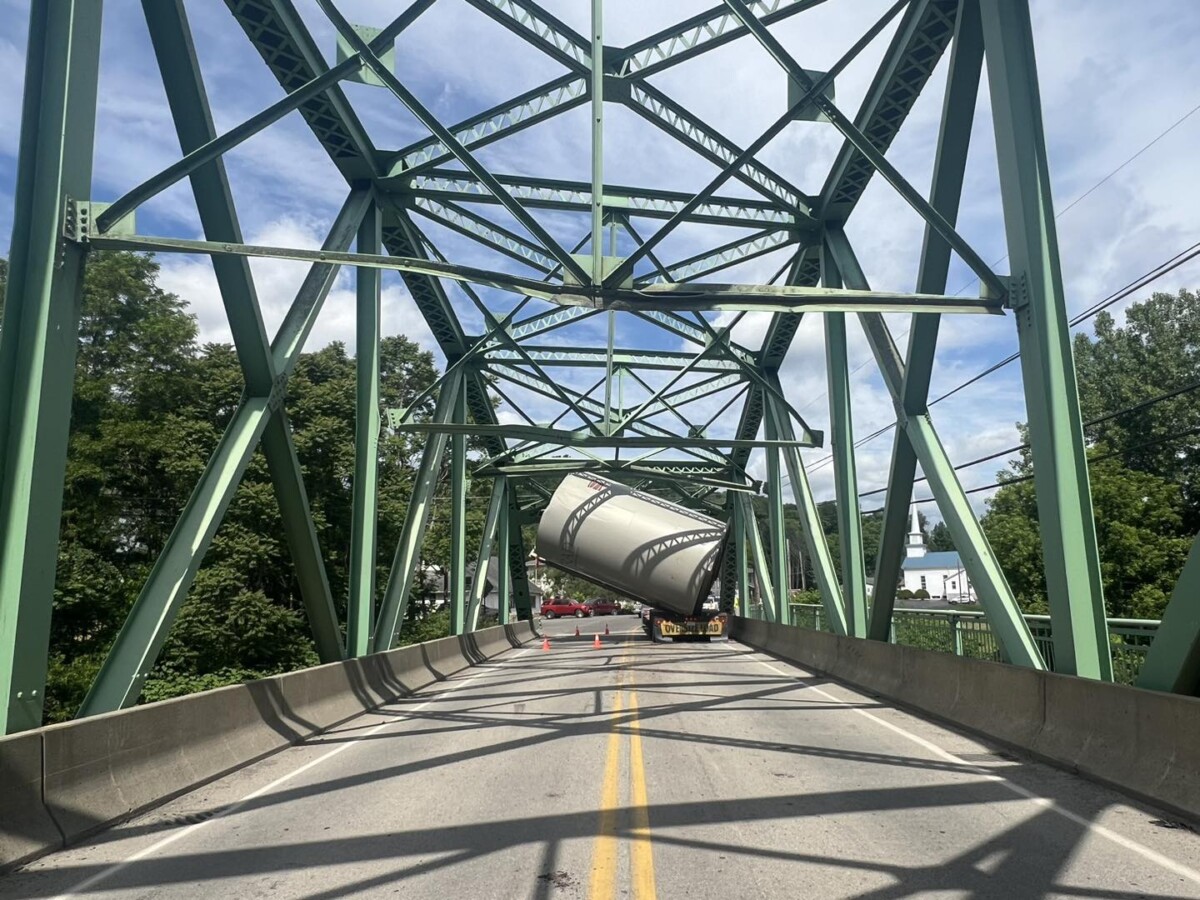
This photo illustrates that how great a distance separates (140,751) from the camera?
24.7 ft

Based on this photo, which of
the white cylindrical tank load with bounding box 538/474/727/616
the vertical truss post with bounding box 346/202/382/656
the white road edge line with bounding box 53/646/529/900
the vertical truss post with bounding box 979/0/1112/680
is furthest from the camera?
the white cylindrical tank load with bounding box 538/474/727/616

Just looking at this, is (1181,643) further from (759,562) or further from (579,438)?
(759,562)

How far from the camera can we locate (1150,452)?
44312 millimetres

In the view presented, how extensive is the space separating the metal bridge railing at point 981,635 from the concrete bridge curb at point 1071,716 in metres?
0.83

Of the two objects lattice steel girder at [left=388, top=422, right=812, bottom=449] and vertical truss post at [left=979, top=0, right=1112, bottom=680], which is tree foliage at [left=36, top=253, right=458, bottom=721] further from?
vertical truss post at [left=979, top=0, right=1112, bottom=680]

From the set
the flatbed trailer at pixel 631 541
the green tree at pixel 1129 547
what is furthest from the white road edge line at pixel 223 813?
the green tree at pixel 1129 547

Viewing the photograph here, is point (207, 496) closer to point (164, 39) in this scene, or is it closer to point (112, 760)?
point (112, 760)

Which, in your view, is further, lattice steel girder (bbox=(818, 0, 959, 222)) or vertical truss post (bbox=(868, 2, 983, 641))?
lattice steel girder (bbox=(818, 0, 959, 222))

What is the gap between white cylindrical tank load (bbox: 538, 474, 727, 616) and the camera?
29.1 m

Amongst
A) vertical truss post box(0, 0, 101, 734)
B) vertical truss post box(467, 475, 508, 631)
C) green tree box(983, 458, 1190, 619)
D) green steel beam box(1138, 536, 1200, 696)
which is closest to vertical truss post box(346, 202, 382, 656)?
vertical truss post box(0, 0, 101, 734)

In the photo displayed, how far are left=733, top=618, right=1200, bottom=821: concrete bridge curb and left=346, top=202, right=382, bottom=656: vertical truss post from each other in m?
8.59

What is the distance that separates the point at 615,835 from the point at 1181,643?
4.74 meters

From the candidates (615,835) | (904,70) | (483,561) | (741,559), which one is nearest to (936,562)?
(741,559)

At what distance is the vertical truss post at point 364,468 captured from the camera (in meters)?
14.6
